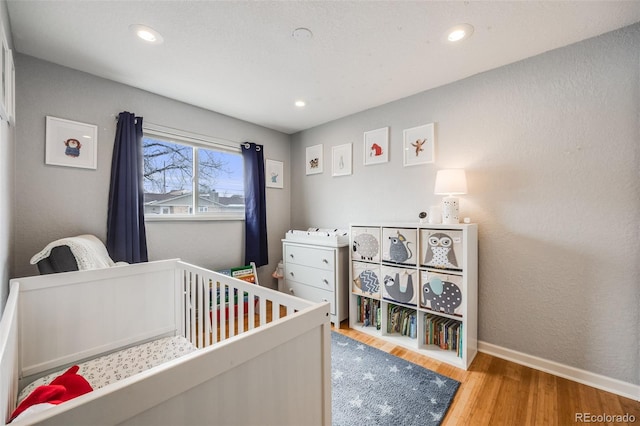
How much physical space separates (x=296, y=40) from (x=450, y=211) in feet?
5.43

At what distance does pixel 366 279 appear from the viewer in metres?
2.48

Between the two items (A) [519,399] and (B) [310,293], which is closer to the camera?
(A) [519,399]

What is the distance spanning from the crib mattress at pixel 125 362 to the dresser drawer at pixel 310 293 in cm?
135

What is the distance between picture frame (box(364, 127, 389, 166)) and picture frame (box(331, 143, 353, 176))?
21 cm

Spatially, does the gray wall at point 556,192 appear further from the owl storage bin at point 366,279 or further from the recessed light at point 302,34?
the recessed light at point 302,34

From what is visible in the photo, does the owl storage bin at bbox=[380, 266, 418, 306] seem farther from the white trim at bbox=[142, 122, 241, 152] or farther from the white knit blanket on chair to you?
the white trim at bbox=[142, 122, 241, 152]

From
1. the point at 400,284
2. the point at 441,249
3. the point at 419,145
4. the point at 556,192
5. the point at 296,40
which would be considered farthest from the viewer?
the point at 419,145

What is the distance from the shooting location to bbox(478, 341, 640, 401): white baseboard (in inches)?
63.8

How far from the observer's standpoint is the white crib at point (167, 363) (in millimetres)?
587

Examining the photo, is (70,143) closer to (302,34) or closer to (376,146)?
(302,34)

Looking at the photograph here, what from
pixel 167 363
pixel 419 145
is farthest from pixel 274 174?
pixel 167 363

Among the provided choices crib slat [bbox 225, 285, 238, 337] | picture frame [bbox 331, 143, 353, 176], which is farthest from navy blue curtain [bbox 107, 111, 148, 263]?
picture frame [bbox 331, 143, 353, 176]

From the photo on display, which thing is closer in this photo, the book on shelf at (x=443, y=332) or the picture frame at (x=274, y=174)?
the book on shelf at (x=443, y=332)

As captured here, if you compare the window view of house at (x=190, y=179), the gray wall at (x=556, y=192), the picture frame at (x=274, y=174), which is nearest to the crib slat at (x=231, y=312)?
the window view of house at (x=190, y=179)
